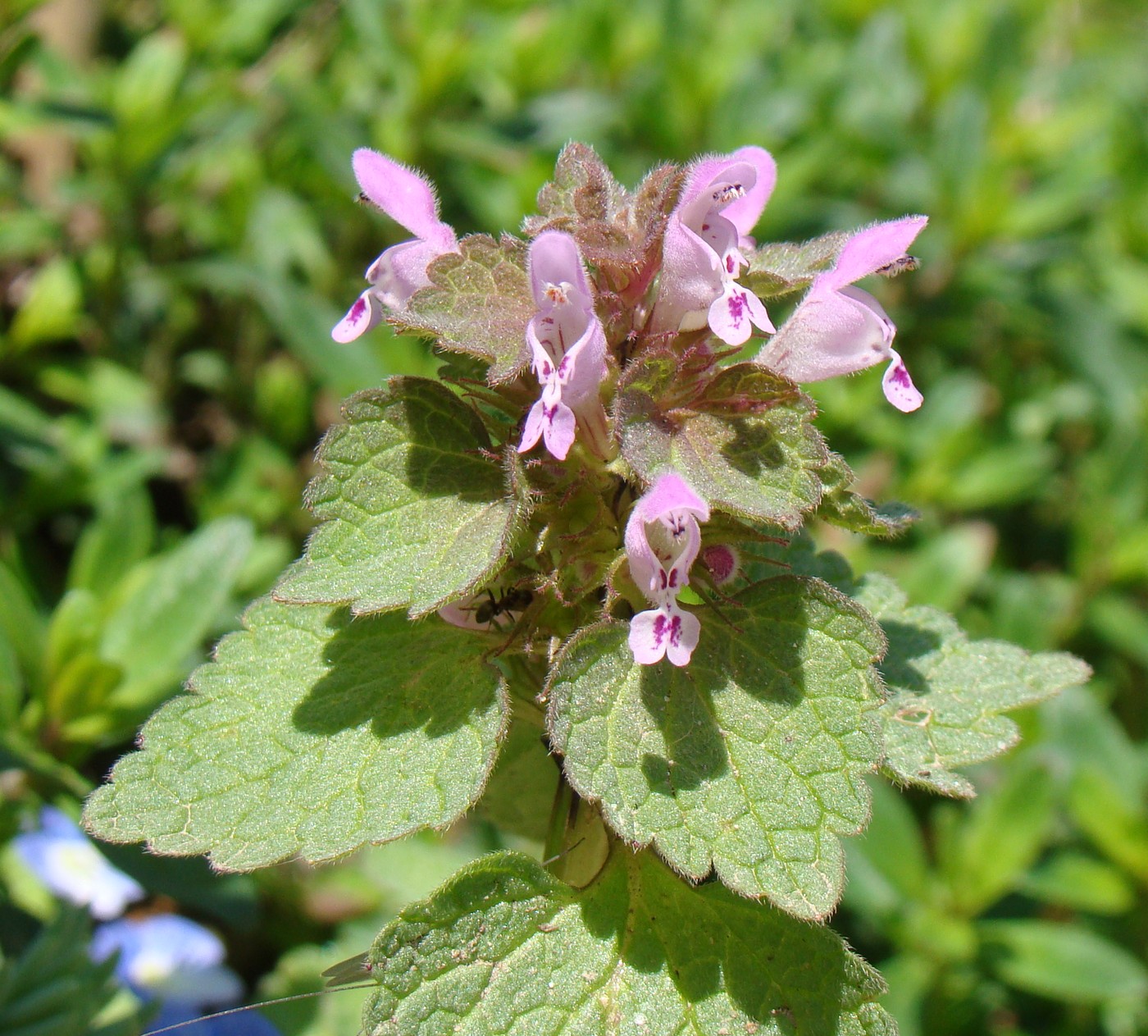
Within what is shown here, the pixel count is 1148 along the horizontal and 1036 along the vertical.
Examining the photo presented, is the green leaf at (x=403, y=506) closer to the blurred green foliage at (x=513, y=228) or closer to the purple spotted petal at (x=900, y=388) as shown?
the purple spotted petal at (x=900, y=388)

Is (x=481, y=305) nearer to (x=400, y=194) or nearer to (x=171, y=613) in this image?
(x=400, y=194)

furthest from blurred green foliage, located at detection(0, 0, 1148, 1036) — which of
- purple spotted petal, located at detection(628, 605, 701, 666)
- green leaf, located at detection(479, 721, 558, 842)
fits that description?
purple spotted petal, located at detection(628, 605, 701, 666)

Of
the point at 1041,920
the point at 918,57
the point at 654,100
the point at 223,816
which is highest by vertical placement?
the point at 223,816

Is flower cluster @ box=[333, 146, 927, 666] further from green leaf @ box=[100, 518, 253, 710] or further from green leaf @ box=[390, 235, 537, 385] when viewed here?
green leaf @ box=[100, 518, 253, 710]

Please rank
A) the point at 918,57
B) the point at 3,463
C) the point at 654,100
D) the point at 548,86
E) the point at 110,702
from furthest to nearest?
1. the point at 918,57
2. the point at 548,86
3. the point at 654,100
4. the point at 3,463
5. the point at 110,702

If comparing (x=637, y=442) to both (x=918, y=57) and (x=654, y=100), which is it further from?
(x=918, y=57)

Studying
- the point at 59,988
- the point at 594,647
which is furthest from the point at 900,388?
the point at 59,988

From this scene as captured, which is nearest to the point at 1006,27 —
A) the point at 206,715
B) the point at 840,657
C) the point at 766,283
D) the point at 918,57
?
the point at 918,57

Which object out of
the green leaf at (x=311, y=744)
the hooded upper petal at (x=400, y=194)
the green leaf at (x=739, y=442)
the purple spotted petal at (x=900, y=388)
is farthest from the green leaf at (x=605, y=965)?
the hooded upper petal at (x=400, y=194)
